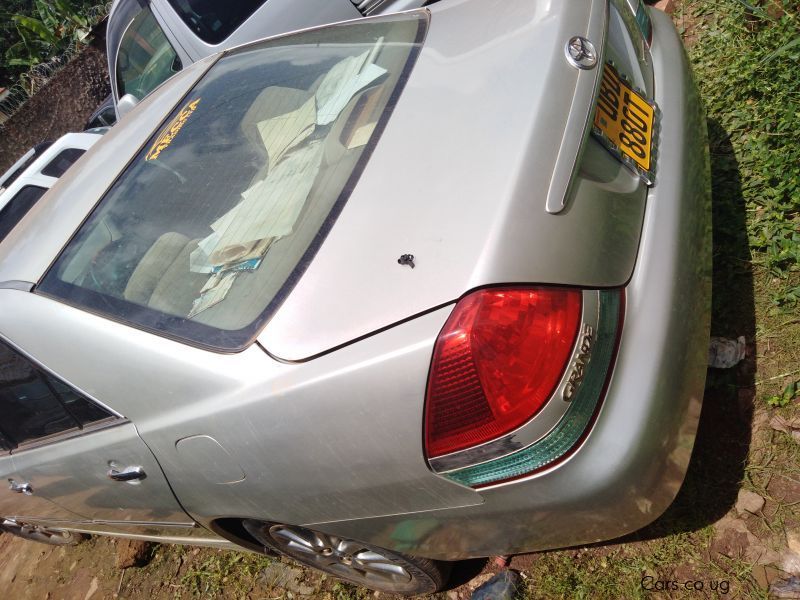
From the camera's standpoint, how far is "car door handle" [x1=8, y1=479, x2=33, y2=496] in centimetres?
277

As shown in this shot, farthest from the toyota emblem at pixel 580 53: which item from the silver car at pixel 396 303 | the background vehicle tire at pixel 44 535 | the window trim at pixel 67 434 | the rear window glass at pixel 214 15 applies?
the rear window glass at pixel 214 15

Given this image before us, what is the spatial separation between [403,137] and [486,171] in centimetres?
33

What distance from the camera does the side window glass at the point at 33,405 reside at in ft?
7.56

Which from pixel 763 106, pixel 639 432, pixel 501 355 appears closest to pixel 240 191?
pixel 501 355

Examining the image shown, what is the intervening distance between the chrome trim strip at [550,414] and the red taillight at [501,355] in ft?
0.05

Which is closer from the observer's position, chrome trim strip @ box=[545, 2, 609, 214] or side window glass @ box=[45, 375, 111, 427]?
chrome trim strip @ box=[545, 2, 609, 214]

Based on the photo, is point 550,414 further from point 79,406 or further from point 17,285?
point 17,285

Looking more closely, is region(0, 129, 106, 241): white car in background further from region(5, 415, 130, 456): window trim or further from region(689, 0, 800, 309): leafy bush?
region(689, 0, 800, 309): leafy bush

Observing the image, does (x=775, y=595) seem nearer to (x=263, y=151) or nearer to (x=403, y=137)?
(x=403, y=137)

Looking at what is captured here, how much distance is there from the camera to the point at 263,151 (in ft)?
7.73

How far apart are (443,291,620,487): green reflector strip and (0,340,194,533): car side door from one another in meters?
1.12

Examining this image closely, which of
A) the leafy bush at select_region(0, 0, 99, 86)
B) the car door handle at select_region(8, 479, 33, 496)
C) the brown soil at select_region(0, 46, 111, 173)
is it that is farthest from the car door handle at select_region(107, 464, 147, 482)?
the leafy bush at select_region(0, 0, 99, 86)

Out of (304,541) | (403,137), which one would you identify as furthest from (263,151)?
(304,541)

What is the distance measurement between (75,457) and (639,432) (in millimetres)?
A: 1822
